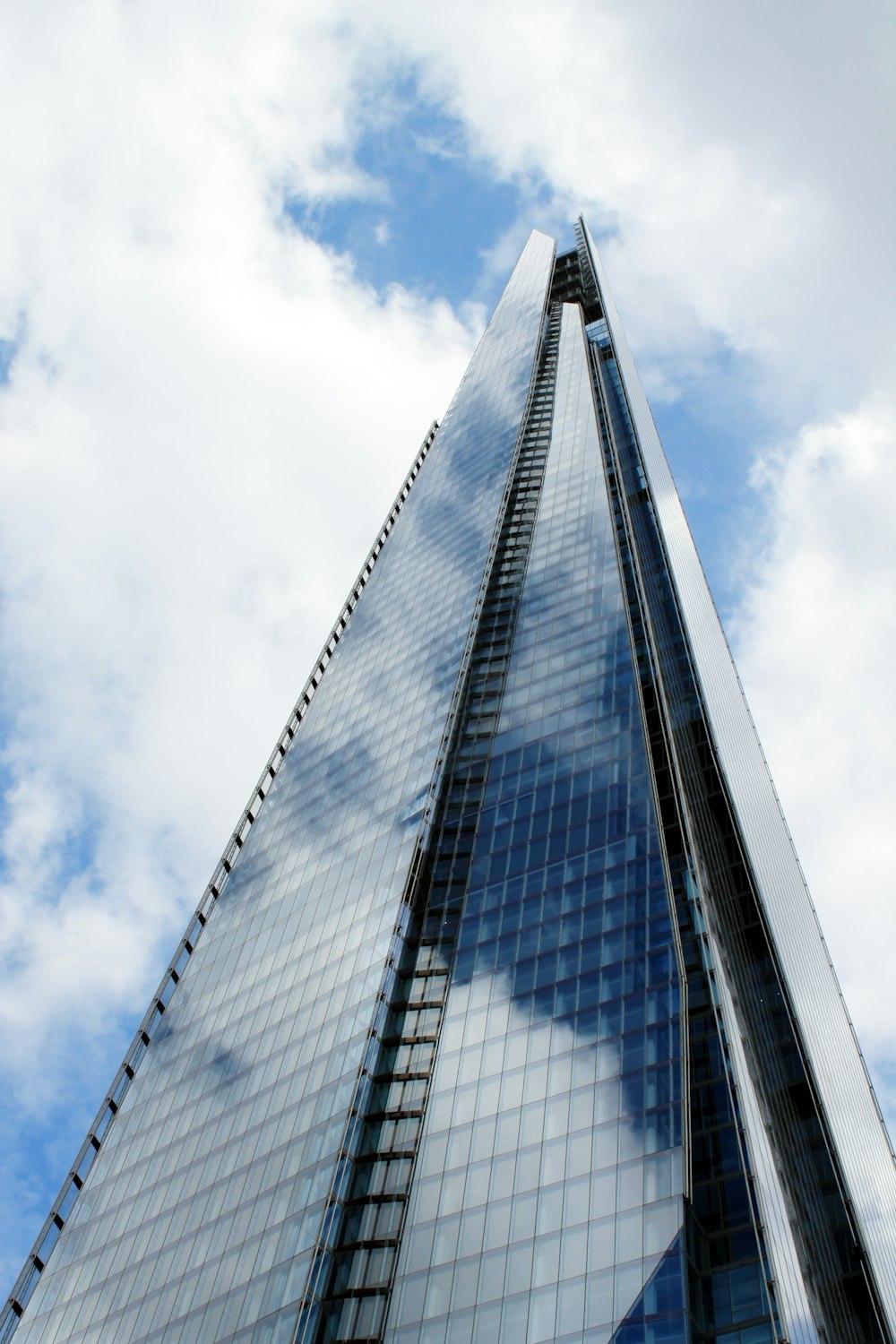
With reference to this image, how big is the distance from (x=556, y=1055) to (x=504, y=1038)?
3.79 metres

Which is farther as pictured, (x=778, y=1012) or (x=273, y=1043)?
(x=778, y=1012)

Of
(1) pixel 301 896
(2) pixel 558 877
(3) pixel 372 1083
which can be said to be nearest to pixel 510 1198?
(3) pixel 372 1083

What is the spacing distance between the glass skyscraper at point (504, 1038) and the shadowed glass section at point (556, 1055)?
152 mm

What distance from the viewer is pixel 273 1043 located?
71500 mm

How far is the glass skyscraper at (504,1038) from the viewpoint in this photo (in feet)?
163

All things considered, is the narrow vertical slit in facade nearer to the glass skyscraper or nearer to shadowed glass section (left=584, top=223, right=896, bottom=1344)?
the glass skyscraper

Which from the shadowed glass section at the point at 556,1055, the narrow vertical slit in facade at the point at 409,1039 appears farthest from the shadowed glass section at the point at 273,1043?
the shadowed glass section at the point at 556,1055

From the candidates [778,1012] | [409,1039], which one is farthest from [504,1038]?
[778,1012]

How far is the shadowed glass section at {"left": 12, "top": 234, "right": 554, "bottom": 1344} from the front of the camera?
196 feet

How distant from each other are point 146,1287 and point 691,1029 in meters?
29.3

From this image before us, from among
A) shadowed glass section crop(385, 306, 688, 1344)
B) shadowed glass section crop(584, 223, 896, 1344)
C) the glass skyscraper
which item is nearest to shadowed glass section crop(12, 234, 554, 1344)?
the glass skyscraper

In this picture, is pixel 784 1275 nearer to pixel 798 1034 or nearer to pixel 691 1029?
pixel 691 1029

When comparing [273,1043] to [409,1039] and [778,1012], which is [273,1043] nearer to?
[409,1039]

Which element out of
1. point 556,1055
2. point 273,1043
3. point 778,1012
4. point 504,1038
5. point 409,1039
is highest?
point 778,1012
